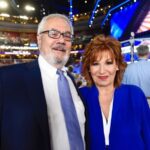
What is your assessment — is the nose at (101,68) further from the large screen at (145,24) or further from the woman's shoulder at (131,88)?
the large screen at (145,24)

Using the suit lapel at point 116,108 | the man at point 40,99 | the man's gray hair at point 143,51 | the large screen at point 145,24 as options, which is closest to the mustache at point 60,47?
the man at point 40,99

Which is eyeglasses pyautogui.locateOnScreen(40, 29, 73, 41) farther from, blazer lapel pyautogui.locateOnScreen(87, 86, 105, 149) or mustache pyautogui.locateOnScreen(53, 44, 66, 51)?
blazer lapel pyautogui.locateOnScreen(87, 86, 105, 149)

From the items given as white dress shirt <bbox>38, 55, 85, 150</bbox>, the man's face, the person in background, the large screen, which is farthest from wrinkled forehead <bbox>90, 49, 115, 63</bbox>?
the large screen

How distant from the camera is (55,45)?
195cm

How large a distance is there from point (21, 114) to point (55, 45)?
572 millimetres

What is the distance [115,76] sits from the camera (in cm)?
222

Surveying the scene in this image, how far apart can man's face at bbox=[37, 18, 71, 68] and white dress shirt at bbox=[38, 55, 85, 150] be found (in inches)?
1.8

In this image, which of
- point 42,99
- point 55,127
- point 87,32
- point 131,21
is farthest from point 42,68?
point 87,32

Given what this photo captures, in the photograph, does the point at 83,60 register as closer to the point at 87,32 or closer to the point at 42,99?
the point at 42,99

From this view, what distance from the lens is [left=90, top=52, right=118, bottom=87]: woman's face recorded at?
81.8 inches

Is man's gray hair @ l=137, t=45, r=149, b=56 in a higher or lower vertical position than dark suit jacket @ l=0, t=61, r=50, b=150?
higher

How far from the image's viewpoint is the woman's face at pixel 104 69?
81.8 inches

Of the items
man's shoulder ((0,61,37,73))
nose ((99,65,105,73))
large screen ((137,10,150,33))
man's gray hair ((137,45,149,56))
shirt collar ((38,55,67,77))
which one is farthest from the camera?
large screen ((137,10,150,33))

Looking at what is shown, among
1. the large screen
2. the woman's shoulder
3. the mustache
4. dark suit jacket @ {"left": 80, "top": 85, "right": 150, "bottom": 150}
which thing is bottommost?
dark suit jacket @ {"left": 80, "top": 85, "right": 150, "bottom": 150}
